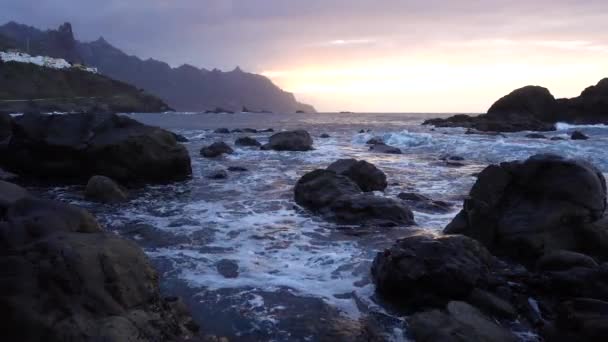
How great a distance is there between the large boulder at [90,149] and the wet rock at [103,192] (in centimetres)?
267

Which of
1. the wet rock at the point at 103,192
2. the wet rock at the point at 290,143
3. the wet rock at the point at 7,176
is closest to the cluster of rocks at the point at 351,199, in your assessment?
the wet rock at the point at 103,192

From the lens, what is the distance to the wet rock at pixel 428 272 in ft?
21.8

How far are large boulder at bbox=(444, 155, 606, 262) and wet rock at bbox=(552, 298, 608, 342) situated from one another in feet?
9.95

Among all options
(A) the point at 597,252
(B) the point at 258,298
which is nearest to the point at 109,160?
(B) the point at 258,298

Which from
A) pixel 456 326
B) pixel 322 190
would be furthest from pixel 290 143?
pixel 456 326

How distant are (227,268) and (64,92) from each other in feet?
418

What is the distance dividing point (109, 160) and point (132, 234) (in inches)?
279

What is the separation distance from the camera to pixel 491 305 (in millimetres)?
6504

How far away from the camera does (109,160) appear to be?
53.7 feet

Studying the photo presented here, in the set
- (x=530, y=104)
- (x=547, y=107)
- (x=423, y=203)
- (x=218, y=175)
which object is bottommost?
(x=218, y=175)

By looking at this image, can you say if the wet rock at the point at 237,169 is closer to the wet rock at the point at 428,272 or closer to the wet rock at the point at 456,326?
the wet rock at the point at 428,272

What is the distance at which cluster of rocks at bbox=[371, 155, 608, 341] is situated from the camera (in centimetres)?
581

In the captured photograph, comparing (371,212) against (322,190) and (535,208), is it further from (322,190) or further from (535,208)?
(535,208)

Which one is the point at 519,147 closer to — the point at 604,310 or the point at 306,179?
the point at 306,179
